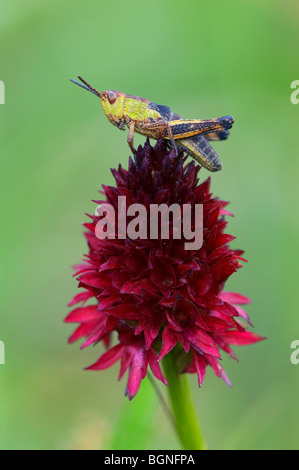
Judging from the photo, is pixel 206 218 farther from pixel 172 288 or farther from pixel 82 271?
pixel 82 271

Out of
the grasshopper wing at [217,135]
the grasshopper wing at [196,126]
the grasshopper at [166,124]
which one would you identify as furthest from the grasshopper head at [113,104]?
the grasshopper wing at [217,135]

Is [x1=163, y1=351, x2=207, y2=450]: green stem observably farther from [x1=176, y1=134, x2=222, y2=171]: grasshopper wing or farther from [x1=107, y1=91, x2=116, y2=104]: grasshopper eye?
[x1=107, y1=91, x2=116, y2=104]: grasshopper eye

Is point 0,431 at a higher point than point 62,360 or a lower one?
lower

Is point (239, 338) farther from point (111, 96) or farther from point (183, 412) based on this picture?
point (111, 96)

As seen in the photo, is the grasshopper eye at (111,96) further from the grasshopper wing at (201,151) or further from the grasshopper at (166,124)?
the grasshopper wing at (201,151)

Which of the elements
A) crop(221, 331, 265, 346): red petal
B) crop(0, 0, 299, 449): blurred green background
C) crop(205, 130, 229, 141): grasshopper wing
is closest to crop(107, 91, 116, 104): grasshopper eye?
crop(205, 130, 229, 141): grasshopper wing

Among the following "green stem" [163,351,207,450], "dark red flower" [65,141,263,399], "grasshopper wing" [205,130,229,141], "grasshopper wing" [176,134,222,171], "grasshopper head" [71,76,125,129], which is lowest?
"green stem" [163,351,207,450]

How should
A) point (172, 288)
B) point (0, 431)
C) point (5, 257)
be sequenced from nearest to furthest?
1. point (172, 288)
2. point (0, 431)
3. point (5, 257)
